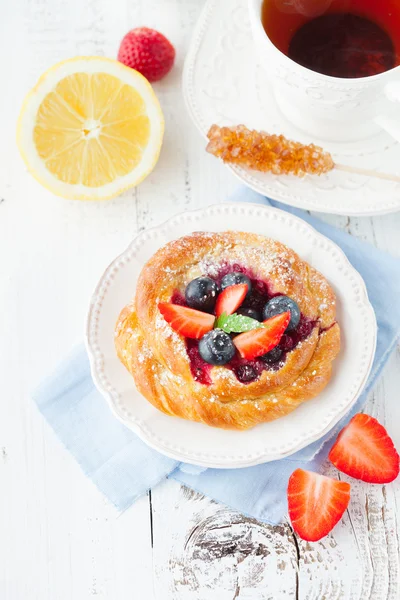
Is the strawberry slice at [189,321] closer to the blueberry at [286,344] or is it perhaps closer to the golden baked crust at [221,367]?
the golden baked crust at [221,367]

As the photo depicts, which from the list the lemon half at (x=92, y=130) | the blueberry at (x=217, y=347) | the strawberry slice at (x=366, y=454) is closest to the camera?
the blueberry at (x=217, y=347)

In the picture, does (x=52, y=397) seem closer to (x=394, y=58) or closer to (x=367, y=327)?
(x=367, y=327)

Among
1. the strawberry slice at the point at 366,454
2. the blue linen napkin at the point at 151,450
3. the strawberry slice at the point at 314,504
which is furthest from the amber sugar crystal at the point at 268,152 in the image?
the strawberry slice at the point at 314,504

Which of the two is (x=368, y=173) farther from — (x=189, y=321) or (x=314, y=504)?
(x=314, y=504)

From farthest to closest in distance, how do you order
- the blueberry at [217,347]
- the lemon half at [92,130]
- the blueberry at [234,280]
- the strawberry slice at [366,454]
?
the lemon half at [92,130], the strawberry slice at [366,454], the blueberry at [234,280], the blueberry at [217,347]

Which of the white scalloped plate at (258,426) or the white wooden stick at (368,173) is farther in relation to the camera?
the white wooden stick at (368,173)

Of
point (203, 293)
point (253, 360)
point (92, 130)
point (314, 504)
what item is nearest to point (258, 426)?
point (253, 360)
